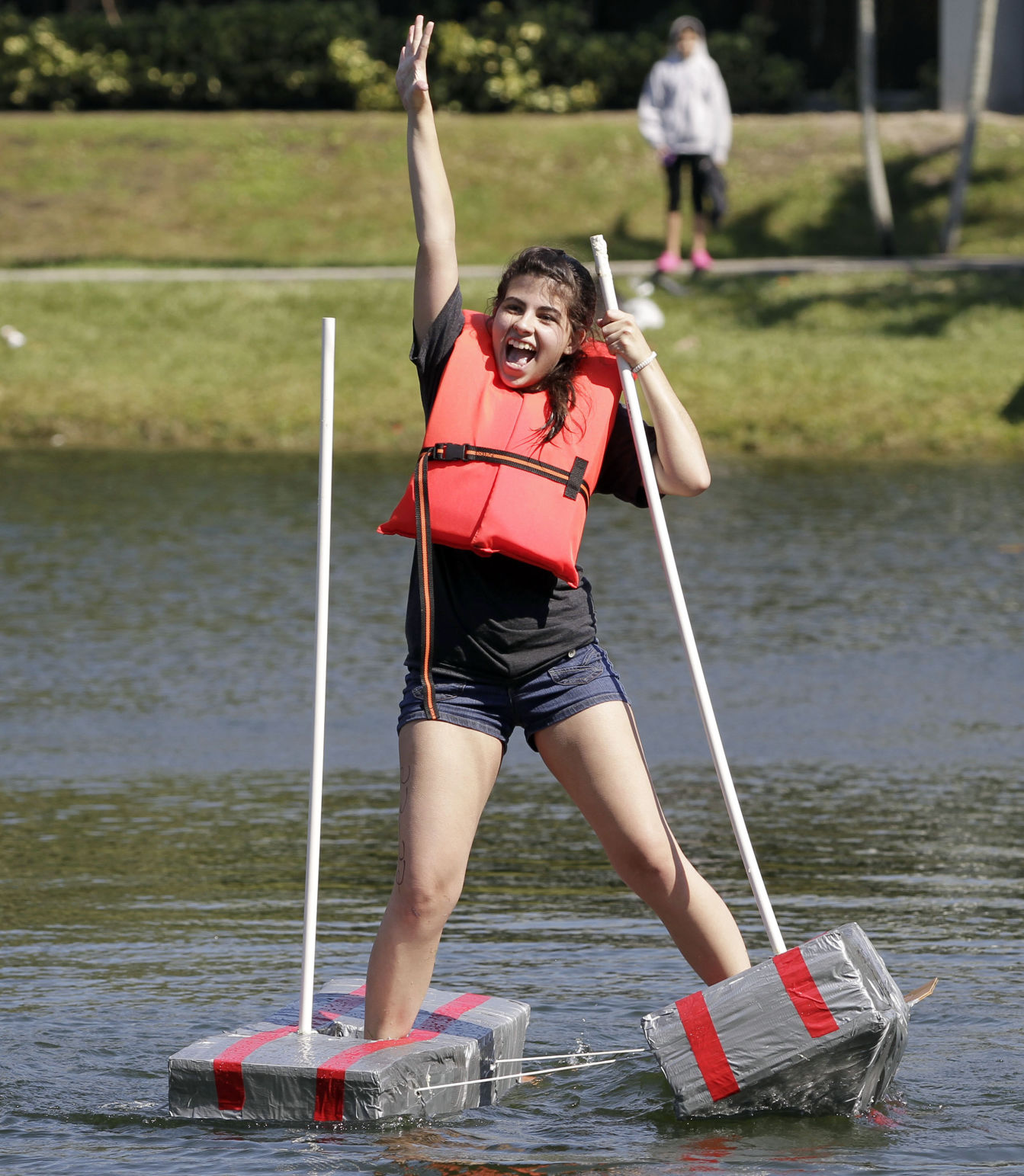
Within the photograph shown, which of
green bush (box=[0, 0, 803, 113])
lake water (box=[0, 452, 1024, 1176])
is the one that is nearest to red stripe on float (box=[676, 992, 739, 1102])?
lake water (box=[0, 452, 1024, 1176])

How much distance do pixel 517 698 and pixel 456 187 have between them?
19226 mm

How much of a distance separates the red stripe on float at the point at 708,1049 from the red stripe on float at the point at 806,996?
17 cm

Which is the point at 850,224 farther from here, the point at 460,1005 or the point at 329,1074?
the point at 329,1074

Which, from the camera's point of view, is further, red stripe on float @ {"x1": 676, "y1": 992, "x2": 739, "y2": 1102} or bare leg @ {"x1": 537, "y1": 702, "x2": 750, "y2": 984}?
bare leg @ {"x1": 537, "y1": 702, "x2": 750, "y2": 984}

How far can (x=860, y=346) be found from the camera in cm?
1586

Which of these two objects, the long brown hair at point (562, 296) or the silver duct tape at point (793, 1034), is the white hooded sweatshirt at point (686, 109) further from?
the silver duct tape at point (793, 1034)

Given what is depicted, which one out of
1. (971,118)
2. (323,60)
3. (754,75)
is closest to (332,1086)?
(971,118)

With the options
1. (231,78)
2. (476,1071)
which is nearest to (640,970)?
(476,1071)

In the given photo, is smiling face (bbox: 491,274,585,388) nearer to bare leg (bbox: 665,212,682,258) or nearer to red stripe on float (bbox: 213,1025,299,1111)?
red stripe on float (bbox: 213,1025,299,1111)

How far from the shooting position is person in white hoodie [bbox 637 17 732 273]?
16766mm

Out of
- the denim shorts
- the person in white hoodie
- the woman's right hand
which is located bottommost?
the denim shorts

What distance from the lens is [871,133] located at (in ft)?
62.8

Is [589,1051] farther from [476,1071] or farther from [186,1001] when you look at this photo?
[186,1001]

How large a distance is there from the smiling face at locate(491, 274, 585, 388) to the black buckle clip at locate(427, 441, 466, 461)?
0.60 feet
